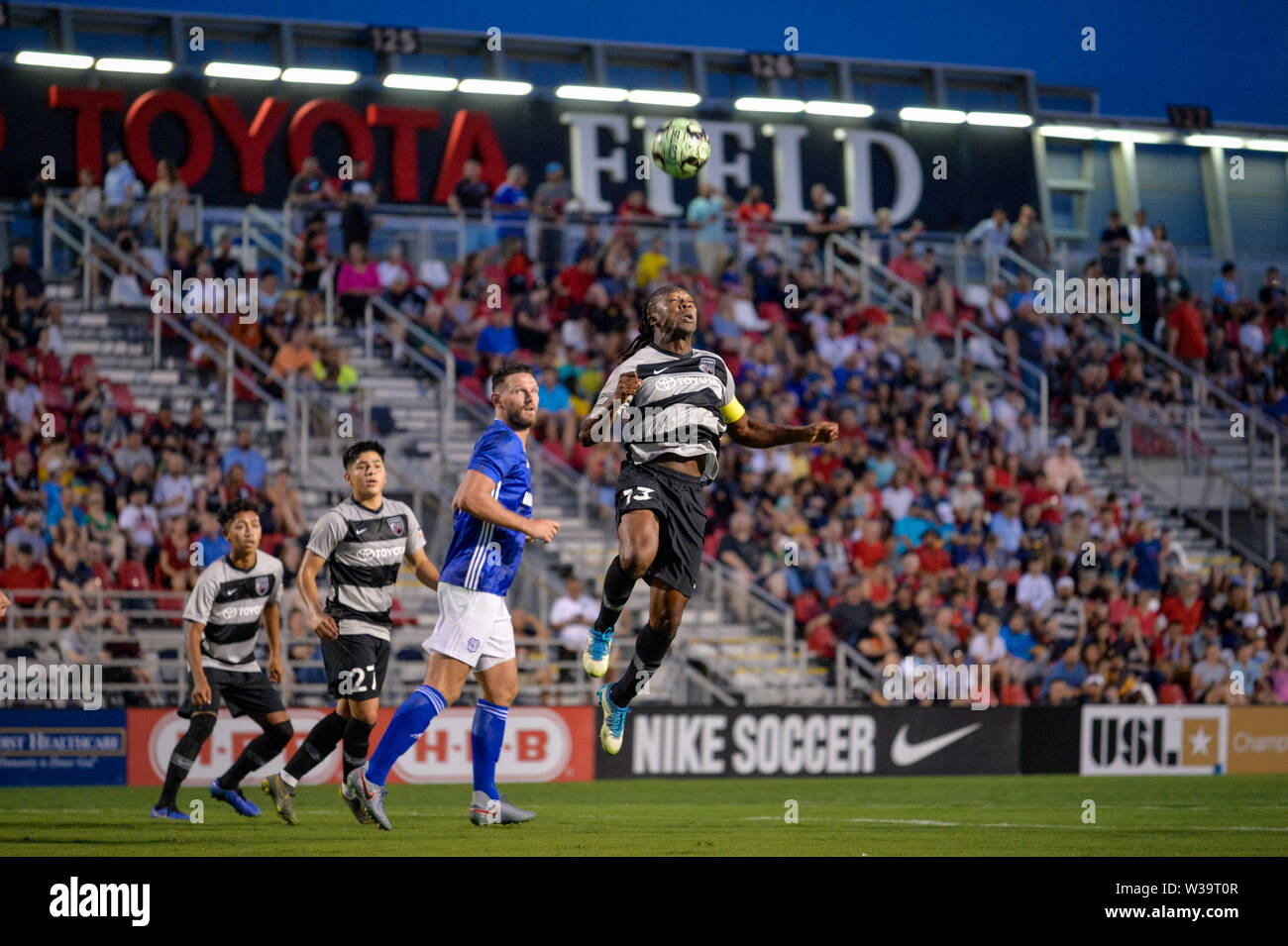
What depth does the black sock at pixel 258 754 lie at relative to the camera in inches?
485

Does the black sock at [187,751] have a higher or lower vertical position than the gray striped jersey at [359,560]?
lower

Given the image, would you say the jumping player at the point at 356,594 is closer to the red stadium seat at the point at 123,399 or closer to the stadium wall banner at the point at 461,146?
the red stadium seat at the point at 123,399

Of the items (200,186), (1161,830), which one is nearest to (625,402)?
(1161,830)

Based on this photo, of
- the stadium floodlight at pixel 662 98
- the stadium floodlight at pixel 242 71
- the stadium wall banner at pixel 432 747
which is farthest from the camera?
the stadium floodlight at pixel 662 98

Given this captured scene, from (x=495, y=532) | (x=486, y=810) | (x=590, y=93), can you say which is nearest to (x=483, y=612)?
(x=495, y=532)

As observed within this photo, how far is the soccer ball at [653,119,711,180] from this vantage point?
12648 millimetres

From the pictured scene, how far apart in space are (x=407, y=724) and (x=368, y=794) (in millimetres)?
636

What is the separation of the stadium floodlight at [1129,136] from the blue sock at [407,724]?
91.1 ft

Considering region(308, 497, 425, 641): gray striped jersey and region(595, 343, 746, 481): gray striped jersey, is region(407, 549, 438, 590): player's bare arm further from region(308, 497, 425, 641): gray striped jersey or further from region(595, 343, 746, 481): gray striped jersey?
region(595, 343, 746, 481): gray striped jersey

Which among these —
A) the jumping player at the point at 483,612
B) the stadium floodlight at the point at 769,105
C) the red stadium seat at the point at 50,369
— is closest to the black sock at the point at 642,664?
the jumping player at the point at 483,612

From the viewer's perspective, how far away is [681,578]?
1016 cm

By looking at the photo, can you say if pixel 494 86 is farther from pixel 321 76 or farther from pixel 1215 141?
pixel 1215 141
